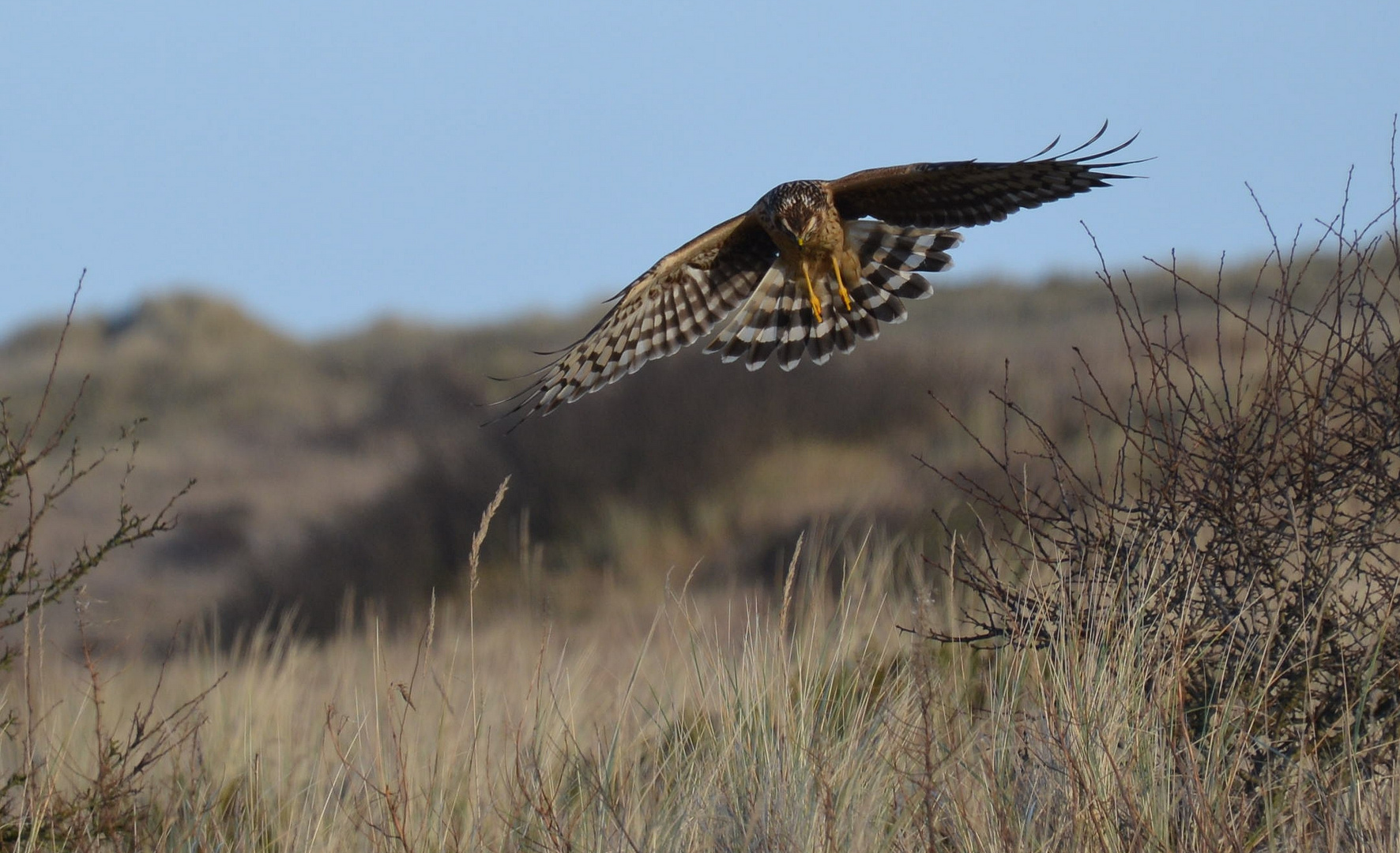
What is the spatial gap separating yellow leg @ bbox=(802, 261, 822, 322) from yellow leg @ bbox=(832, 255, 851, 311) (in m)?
0.10

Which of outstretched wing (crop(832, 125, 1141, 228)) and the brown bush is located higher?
outstretched wing (crop(832, 125, 1141, 228))

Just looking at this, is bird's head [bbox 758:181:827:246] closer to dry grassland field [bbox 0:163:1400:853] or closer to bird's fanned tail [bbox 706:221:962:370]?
bird's fanned tail [bbox 706:221:962:370]

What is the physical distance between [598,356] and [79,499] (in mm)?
20051

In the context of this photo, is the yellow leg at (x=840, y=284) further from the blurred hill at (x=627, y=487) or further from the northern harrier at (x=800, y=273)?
the blurred hill at (x=627, y=487)

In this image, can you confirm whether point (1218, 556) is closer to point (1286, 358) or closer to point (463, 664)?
point (1286, 358)

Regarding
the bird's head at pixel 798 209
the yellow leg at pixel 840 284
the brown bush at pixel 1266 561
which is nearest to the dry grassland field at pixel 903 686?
the brown bush at pixel 1266 561

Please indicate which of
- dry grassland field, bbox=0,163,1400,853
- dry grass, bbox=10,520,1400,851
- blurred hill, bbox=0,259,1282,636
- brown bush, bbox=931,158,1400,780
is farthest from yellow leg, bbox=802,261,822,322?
blurred hill, bbox=0,259,1282,636

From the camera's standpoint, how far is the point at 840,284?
5566mm

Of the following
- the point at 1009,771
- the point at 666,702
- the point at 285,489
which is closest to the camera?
the point at 1009,771

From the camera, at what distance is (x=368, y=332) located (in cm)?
3747

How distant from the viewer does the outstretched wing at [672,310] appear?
217 inches

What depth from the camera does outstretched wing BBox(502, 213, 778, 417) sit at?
18.1 feet

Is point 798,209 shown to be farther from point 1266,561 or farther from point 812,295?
point 1266,561

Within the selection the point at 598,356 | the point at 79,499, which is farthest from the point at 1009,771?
the point at 79,499
